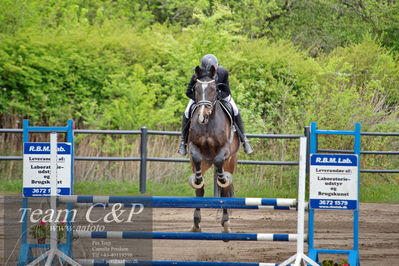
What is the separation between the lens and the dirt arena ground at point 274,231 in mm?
10359

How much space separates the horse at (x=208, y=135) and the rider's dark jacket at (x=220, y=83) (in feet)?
0.83

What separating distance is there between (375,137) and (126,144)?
224 inches

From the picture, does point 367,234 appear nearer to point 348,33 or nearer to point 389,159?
point 389,159

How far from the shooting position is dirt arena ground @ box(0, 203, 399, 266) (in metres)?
10.4

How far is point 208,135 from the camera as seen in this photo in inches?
402

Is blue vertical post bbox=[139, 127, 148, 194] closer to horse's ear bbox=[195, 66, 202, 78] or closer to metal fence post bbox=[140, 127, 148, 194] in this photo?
metal fence post bbox=[140, 127, 148, 194]

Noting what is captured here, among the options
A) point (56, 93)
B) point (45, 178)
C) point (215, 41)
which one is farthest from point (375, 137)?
point (45, 178)

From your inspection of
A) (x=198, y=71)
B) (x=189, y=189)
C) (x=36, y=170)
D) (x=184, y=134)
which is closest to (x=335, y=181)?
(x=198, y=71)

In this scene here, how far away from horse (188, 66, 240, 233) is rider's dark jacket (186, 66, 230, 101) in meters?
0.25

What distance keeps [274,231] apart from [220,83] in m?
3.14

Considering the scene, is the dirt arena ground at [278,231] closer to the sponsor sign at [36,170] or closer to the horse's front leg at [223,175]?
the horse's front leg at [223,175]

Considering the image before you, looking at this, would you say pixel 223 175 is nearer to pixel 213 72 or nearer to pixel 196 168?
pixel 196 168

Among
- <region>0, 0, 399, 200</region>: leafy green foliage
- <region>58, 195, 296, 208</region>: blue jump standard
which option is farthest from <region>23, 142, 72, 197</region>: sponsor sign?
<region>0, 0, 399, 200</region>: leafy green foliage

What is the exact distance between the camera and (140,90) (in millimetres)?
18047
